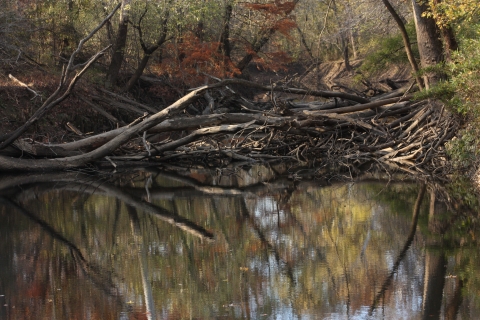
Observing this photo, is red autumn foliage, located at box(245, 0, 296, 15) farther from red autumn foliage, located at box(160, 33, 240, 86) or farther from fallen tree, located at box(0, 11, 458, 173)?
fallen tree, located at box(0, 11, 458, 173)

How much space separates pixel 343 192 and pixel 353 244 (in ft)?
13.7

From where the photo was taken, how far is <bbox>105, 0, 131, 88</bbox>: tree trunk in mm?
24438

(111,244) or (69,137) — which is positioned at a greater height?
(69,137)

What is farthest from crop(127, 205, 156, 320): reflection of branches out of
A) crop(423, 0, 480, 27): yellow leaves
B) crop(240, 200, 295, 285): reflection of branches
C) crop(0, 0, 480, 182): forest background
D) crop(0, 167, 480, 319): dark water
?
crop(0, 0, 480, 182): forest background

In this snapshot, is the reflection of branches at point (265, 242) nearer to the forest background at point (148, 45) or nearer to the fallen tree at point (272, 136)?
the fallen tree at point (272, 136)

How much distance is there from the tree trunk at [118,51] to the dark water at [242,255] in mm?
12617

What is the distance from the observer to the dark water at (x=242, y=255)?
572 centimetres

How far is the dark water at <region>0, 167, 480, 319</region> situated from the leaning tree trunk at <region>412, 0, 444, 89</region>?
3.98 m

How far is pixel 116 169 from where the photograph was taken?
16922 millimetres

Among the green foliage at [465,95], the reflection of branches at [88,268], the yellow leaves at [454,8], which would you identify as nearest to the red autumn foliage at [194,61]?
the green foliage at [465,95]

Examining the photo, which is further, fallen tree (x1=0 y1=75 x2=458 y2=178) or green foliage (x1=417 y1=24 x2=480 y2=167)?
fallen tree (x1=0 y1=75 x2=458 y2=178)

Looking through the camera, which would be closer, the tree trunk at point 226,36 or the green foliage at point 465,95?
the green foliage at point 465,95

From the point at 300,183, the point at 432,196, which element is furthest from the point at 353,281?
the point at 300,183

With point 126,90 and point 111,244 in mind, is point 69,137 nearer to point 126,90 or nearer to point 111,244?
point 126,90
